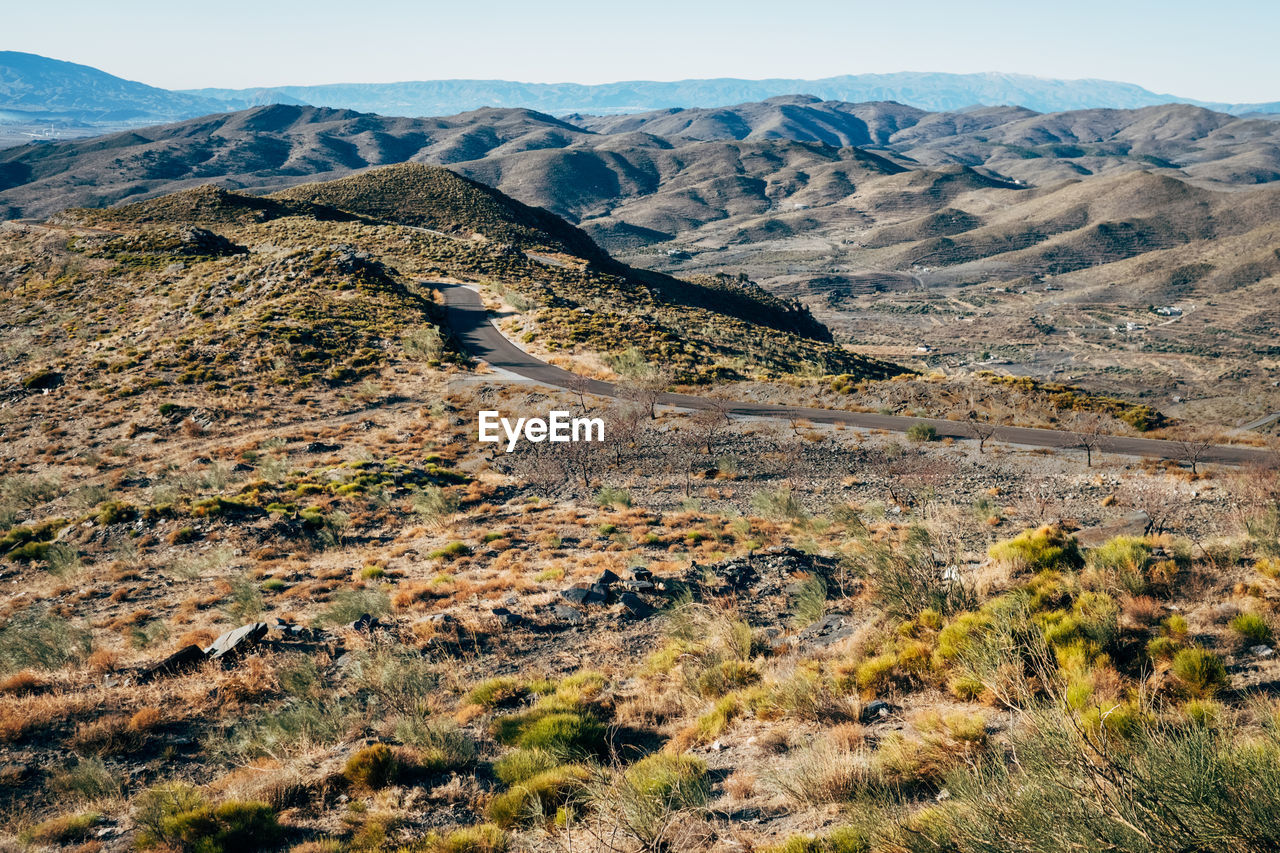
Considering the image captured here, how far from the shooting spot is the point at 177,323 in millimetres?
40688

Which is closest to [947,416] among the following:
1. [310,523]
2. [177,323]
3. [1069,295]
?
[310,523]

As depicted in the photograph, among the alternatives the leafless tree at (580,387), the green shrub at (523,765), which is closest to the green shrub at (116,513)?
the leafless tree at (580,387)

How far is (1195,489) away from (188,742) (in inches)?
974

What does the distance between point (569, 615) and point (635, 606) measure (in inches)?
49.1

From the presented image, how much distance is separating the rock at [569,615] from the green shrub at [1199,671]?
27.7 ft

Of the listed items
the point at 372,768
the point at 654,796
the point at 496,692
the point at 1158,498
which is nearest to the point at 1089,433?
the point at 1158,498

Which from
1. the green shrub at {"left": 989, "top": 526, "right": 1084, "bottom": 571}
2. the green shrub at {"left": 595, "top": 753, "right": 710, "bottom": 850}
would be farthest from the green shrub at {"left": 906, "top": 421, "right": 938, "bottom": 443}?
the green shrub at {"left": 595, "top": 753, "right": 710, "bottom": 850}

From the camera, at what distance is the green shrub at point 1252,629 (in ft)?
24.0

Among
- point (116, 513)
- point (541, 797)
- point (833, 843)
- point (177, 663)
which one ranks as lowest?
point (116, 513)

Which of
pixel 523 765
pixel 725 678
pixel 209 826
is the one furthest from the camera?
pixel 725 678

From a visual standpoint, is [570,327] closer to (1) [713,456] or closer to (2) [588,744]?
(1) [713,456]

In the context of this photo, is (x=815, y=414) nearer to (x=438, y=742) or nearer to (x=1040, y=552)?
(x=1040, y=552)

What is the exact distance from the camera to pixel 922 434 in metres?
24.5

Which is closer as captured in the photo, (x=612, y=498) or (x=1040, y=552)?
(x=1040, y=552)
